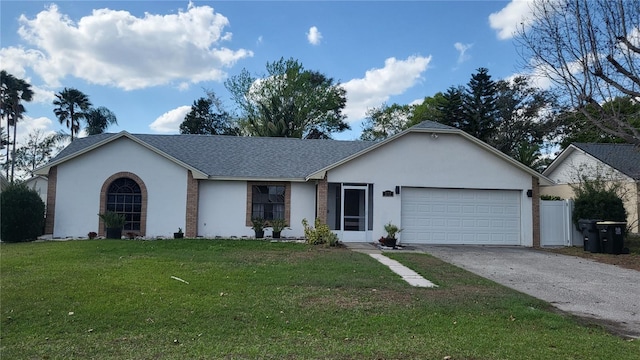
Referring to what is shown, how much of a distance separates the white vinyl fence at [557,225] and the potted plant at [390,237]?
242 inches

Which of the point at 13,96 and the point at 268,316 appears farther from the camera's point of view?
the point at 13,96

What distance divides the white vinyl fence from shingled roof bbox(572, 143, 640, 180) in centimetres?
736

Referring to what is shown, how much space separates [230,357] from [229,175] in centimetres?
1443

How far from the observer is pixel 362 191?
60.5 feet

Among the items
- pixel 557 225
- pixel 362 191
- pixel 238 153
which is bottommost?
pixel 557 225

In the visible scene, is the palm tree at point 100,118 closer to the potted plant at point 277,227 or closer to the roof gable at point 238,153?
the roof gable at point 238,153

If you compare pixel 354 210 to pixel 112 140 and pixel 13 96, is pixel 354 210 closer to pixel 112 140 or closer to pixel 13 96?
pixel 112 140

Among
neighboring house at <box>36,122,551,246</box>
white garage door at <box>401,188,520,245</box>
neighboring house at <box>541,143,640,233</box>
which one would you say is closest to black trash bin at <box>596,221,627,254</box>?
neighboring house at <box>36,122,551,246</box>

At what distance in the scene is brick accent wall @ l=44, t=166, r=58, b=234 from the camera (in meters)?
18.0

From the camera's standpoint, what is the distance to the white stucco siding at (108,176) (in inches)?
714

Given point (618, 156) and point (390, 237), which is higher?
point (618, 156)

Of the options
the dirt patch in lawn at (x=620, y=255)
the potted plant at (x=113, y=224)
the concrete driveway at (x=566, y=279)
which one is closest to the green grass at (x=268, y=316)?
the concrete driveway at (x=566, y=279)

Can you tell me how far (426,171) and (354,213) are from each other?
3.32 metres

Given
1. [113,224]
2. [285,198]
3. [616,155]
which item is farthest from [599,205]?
[113,224]
